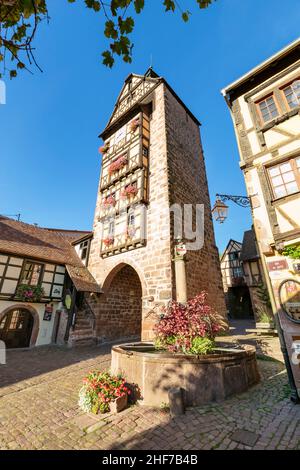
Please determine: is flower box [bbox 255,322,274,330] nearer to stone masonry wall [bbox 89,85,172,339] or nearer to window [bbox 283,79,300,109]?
stone masonry wall [bbox 89,85,172,339]

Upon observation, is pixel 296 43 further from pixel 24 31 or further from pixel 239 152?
pixel 24 31

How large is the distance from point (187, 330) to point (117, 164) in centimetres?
1020

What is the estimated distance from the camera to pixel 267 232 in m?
5.65

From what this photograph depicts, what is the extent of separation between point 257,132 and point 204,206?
20.7 ft

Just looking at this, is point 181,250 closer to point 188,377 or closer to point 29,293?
point 188,377

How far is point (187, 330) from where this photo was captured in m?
4.90

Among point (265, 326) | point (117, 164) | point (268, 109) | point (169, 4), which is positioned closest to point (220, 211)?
point (268, 109)

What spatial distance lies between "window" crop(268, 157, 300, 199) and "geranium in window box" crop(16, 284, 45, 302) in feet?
37.9

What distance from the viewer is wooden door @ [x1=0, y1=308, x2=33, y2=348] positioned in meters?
10.7

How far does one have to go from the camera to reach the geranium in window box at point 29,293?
35.2ft

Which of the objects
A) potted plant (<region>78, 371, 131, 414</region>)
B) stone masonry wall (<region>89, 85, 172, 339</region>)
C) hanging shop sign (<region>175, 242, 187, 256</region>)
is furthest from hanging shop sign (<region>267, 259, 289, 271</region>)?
potted plant (<region>78, 371, 131, 414</region>)

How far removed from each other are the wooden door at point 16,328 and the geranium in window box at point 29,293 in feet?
3.53
